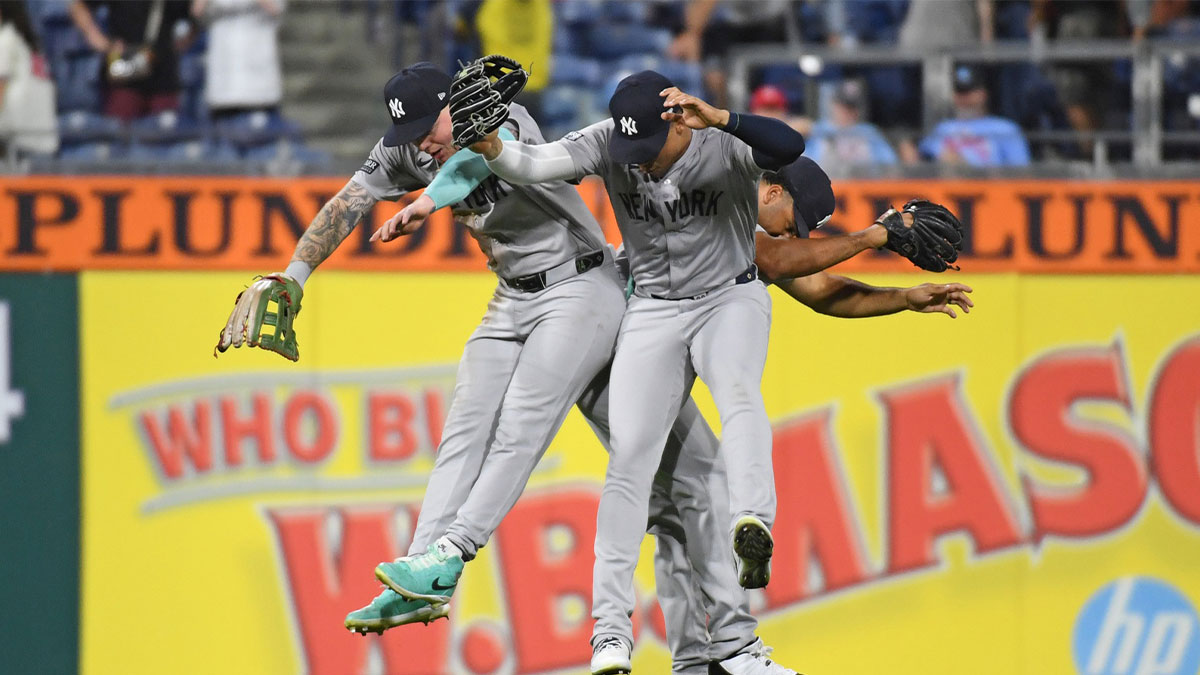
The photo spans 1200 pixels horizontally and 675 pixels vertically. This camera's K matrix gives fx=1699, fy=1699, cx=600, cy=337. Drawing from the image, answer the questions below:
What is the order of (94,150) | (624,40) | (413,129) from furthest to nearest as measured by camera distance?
(624,40) → (94,150) → (413,129)

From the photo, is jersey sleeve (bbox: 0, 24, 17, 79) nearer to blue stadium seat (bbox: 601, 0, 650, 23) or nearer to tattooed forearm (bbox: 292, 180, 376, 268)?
blue stadium seat (bbox: 601, 0, 650, 23)

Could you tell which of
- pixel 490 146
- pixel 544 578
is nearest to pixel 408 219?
pixel 490 146

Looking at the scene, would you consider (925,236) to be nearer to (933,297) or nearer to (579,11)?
(933,297)

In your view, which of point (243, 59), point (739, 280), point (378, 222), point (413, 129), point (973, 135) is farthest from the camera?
point (243, 59)

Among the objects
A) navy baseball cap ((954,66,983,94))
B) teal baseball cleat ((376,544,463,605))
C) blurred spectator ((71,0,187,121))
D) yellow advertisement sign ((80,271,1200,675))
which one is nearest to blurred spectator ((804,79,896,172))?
navy baseball cap ((954,66,983,94))

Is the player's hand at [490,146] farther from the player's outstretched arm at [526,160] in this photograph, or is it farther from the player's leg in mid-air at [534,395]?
the player's leg in mid-air at [534,395]

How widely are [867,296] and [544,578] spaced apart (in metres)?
2.89

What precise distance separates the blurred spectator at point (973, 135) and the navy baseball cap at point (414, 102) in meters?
3.66

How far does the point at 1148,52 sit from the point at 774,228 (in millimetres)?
3289

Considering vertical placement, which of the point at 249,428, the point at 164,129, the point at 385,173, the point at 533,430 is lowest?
the point at 249,428

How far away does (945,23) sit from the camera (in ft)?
30.7

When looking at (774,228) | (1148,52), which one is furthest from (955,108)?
(774,228)

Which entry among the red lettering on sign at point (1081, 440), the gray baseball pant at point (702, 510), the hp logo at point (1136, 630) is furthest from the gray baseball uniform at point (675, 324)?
the hp logo at point (1136, 630)

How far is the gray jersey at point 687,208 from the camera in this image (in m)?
5.67
